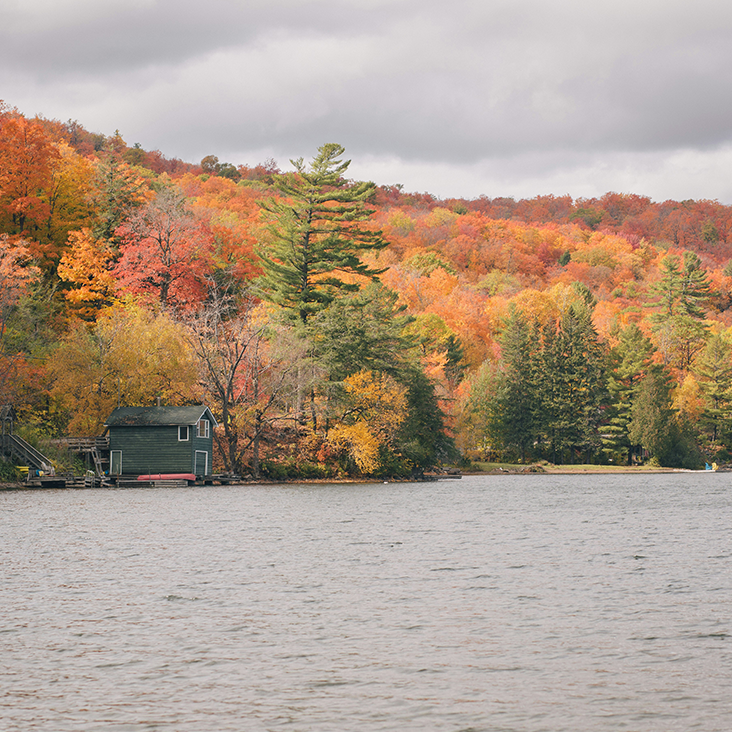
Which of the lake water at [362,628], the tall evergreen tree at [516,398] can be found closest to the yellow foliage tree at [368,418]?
the lake water at [362,628]

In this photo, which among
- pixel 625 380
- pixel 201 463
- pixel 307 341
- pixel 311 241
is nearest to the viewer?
pixel 201 463

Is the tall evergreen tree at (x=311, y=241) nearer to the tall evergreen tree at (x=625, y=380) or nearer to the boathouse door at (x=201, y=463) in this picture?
the boathouse door at (x=201, y=463)

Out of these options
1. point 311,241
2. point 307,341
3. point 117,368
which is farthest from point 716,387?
point 117,368

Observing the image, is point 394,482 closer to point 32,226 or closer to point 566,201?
point 32,226

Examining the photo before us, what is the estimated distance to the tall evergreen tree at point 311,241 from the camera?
72.8m

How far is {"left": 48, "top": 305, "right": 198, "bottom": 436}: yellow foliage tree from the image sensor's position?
59656 millimetres

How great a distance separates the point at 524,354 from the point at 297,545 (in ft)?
270

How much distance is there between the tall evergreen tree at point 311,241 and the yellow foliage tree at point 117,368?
12.4 meters

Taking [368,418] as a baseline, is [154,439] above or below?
below

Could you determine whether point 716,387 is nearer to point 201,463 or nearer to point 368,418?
point 368,418

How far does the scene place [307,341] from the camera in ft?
218

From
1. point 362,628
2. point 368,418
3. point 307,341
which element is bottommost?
point 362,628

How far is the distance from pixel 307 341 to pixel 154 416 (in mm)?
12595

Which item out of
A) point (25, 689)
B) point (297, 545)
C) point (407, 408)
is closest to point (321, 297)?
point (407, 408)
